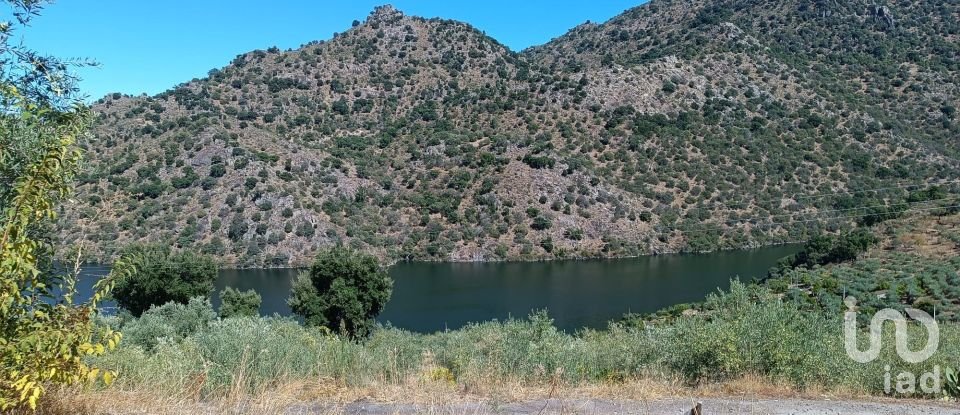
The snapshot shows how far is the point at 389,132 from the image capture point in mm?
73938

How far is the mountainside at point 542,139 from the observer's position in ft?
181

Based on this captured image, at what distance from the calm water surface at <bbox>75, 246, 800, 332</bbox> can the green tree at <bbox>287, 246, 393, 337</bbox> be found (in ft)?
20.0

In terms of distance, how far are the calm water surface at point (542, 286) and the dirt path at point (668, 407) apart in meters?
25.6

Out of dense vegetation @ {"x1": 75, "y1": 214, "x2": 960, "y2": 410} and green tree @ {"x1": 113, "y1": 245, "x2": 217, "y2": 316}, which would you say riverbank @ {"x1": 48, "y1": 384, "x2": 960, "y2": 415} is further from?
green tree @ {"x1": 113, "y1": 245, "x2": 217, "y2": 316}

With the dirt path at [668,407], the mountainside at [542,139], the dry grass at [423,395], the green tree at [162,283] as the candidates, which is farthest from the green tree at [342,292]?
the mountainside at [542,139]

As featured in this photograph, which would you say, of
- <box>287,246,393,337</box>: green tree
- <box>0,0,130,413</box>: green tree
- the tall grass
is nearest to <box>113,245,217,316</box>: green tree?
<box>287,246,393,337</box>: green tree

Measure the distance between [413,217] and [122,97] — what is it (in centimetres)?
4052

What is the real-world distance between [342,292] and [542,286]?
65.4 ft

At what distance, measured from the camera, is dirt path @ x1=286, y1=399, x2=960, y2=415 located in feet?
20.4

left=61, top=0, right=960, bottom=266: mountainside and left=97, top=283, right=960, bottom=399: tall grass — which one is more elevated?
left=61, top=0, right=960, bottom=266: mountainside

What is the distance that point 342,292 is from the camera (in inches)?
1054

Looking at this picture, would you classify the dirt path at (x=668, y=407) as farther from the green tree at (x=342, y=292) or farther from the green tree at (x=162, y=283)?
the green tree at (x=162, y=283)

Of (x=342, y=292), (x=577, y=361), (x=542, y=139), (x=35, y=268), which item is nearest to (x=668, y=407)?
(x=577, y=361)

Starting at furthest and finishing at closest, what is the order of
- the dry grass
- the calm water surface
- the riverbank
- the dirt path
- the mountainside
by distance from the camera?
the mountainside → the calm water surface → the dirt path → the riverbank → the dry grass
